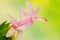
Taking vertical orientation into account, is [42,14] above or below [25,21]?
above

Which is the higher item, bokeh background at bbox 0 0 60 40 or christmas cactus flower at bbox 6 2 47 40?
bokeh background at bbox 0 0 60 40

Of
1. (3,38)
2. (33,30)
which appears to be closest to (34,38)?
(33,30)

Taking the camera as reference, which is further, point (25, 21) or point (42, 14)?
point (42, 14)

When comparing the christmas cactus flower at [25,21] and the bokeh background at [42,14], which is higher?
the bokeh background at [42,14]

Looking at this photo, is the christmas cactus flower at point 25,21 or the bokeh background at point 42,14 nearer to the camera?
the christmas cactus flower at point 25,21

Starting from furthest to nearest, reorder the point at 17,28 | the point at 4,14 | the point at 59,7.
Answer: the point at 59,7
the point at 4,14
the point at 17,28

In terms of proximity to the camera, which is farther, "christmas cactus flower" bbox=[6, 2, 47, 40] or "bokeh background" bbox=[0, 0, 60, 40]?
"bokeh background" bbox=[0, 0, 60, 40]

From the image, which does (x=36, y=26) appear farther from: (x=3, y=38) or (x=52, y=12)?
(x=3, y=38)

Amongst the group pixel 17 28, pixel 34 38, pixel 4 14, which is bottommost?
pixel 17 28
